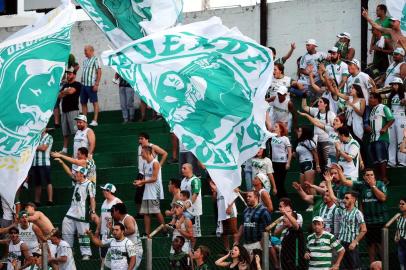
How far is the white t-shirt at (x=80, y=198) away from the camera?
2916 cm

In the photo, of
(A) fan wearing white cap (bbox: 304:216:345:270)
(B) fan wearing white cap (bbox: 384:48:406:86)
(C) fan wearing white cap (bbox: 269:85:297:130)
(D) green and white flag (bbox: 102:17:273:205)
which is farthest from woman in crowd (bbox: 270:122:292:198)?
(D) green and white flag (bbox: 102:17:273:205)

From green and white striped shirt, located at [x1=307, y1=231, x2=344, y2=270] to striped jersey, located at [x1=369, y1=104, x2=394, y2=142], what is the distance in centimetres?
428

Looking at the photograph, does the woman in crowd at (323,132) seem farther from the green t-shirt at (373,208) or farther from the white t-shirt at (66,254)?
the white t-shirt at (66,254)

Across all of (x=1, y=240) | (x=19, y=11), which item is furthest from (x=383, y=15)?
(x=19, y=11)

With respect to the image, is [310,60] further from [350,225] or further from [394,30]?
[350,225]

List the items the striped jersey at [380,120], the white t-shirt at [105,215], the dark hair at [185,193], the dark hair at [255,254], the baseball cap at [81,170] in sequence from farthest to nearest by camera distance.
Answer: the baseball cap at [81,170] → the striped jersey at [380,120] → the white t-shirt at [105,215] → the dark hair at [185,193] → the dark hair at [255,254]

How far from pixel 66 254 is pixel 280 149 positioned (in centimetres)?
431

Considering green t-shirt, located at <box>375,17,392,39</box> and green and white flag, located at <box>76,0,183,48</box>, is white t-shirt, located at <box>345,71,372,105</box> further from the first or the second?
green and white flag, located at <box>76,0,183,48</box>

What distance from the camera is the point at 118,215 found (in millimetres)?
27203

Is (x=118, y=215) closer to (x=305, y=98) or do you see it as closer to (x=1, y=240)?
(x=1, y=240)

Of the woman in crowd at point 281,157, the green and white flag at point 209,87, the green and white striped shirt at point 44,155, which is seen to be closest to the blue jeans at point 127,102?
the green and white striped shirt at point 44,155

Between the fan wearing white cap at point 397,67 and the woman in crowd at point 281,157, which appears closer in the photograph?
the woman in crowd at point 281,157

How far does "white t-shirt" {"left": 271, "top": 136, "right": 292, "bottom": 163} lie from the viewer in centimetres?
2892

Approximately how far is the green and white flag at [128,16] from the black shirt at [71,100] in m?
7.94
